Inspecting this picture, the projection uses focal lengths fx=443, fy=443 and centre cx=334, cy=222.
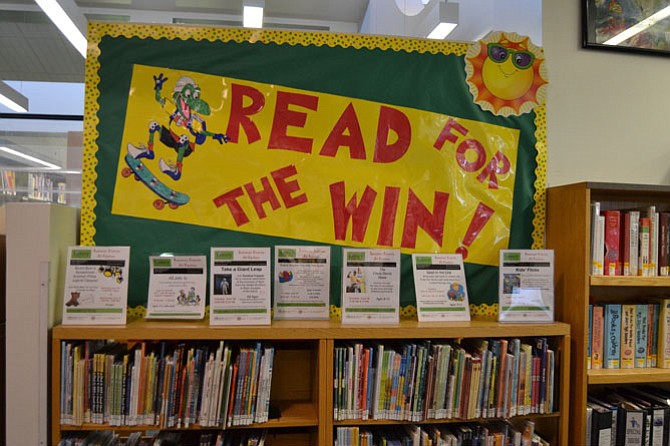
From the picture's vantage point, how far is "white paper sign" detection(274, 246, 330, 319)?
1.78 meters

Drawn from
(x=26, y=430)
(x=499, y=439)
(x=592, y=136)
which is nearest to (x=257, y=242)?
(x=26, y=430)

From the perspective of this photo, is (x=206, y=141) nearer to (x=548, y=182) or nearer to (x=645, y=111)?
(x=548, y=182)

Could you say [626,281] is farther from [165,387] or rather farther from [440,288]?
[165,387]

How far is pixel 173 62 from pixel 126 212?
0.68 meters

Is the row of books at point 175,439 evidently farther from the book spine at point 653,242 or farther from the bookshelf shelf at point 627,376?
the book spine at point 653,242

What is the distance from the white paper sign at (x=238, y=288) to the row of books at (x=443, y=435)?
0.56 metres

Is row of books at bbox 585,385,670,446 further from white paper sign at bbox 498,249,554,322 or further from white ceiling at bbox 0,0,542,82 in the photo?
white ceiling at bbox 0,0,542,82

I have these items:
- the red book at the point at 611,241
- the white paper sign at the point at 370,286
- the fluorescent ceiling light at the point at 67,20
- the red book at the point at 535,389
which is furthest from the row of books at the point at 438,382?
the fluorescent ceiling light at the point at 67,20

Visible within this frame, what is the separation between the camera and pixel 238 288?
1697 mm

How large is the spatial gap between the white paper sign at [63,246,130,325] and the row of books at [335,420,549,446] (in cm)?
97

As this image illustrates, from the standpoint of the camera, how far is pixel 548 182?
210cm

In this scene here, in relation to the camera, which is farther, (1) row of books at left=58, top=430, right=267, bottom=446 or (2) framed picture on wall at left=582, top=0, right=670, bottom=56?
(2) framed picture on wall at left=582, top=0, right=670, bottom=56

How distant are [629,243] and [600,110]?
69 cm

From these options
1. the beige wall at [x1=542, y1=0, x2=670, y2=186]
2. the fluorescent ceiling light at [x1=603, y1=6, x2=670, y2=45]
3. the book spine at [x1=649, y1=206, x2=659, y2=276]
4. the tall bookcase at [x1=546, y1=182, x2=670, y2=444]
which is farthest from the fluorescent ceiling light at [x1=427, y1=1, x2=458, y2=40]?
the book spine at [x1=649, y1=206, x2=659, y2=276]
